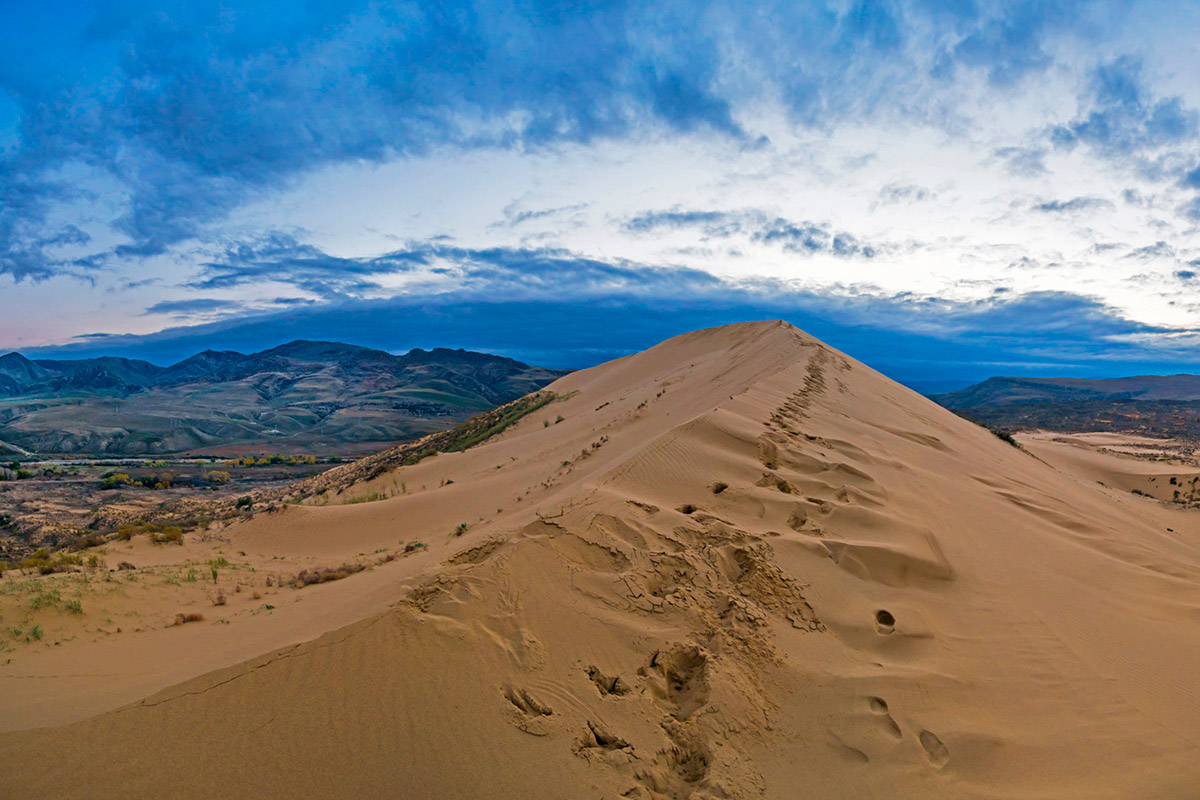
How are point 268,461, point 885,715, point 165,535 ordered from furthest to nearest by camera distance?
point 268,461 → point 165,535 → point 885,715

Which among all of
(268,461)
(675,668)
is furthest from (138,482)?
(675,668)

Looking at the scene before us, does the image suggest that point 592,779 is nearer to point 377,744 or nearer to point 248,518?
point 377,744

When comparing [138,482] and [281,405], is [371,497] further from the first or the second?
[281,405]

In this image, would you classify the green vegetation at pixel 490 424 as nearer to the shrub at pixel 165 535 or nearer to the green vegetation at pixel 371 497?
the green vegetation at pixel 371 497

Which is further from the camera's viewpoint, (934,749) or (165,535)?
(165,535)

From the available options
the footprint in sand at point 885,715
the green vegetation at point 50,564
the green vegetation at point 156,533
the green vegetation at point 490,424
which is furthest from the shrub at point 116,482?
the footprint in sand at point 885,715

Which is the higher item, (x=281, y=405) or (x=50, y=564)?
(x=50, y=564)

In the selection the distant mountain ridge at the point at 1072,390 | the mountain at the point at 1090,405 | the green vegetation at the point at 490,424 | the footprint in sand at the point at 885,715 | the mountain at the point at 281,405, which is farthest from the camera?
the distant mountain ridge at the point at 1072,390
